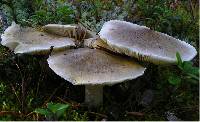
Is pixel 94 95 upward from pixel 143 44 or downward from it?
downward

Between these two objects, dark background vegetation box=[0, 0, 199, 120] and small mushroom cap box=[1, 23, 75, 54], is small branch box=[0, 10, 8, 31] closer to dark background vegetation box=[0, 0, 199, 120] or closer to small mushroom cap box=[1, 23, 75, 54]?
dark background vegetation box=[0, 0, 199, 120]

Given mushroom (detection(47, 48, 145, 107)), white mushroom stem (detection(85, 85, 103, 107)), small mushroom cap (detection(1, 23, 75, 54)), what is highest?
small mushroom cap (detection(1, 23, 75, 54))

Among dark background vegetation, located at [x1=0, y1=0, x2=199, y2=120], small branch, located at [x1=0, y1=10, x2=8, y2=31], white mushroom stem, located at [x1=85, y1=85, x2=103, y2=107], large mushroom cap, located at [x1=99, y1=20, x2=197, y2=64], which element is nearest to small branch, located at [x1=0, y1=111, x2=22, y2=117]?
dark background vegetation, located at [x1=0, y1=0, x2=199, y2=120]

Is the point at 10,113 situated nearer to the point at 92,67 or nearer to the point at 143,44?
the point at 92,67

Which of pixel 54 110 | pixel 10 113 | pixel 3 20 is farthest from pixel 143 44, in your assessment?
pixel 3 20

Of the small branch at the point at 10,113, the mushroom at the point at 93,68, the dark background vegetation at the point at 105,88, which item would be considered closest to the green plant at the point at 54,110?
the dark background vegetation at the point at 105,88

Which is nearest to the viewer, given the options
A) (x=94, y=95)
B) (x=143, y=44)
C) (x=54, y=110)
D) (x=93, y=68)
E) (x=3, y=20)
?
(x=54, y=110)

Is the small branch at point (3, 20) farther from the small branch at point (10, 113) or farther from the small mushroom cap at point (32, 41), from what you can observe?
the small branch at point (10, 113)
